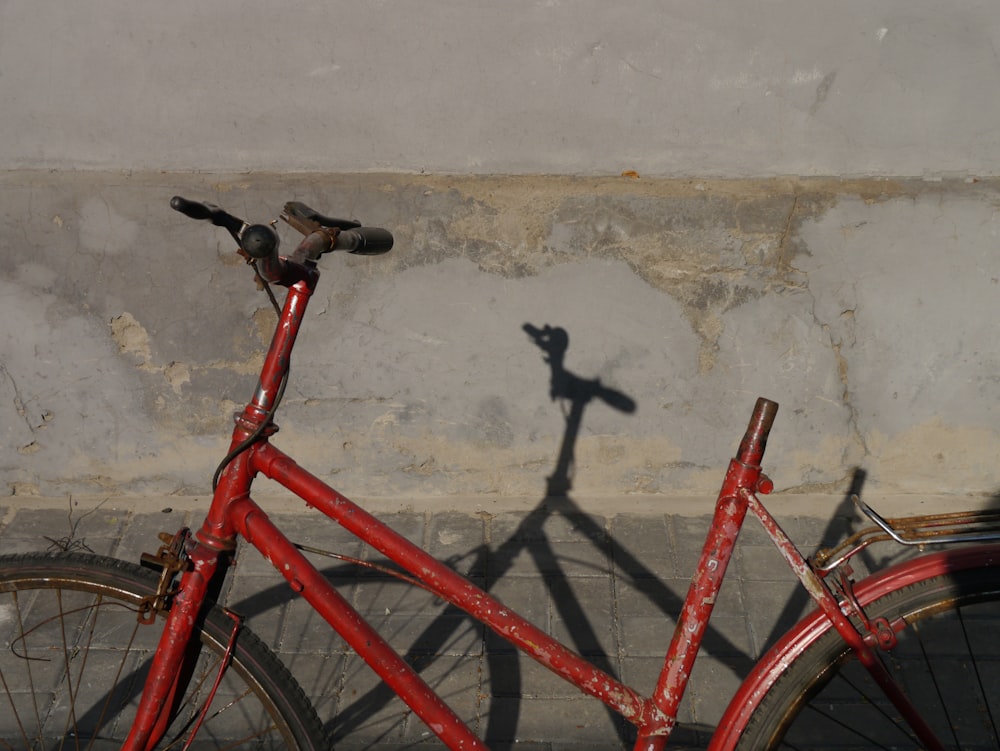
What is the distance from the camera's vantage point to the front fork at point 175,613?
80.4 inches

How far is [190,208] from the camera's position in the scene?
71.0 inches

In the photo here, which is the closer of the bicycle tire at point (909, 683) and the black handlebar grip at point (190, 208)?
the black handlebar grip at point (190, 208)

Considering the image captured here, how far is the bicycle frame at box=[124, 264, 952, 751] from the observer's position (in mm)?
2049

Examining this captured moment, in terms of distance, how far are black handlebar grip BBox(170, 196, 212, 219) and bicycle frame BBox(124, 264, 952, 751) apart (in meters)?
0.24

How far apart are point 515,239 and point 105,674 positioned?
1.89 meters

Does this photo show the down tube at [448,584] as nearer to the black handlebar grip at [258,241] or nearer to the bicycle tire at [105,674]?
the bicycle tire at [105,674]

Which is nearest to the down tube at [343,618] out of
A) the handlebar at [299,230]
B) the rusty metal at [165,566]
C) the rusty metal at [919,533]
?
the rusty metal at [165,566]

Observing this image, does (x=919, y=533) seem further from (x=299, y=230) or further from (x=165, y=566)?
(x=165, y=566)

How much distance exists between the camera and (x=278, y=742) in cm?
279

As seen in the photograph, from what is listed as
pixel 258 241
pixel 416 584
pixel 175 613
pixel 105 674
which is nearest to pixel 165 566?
pixel 175 613

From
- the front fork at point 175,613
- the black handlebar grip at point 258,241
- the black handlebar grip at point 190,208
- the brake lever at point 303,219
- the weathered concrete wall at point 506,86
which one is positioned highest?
the weathered concrete wall at point 506,86

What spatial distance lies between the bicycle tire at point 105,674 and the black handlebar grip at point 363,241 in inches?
31.6

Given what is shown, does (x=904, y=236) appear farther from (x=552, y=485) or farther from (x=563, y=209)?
(x=552, y=485)

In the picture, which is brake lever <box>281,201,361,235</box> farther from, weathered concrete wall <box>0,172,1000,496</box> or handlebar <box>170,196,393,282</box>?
weathered concrete wall <box>0,172,1000,496</box>
